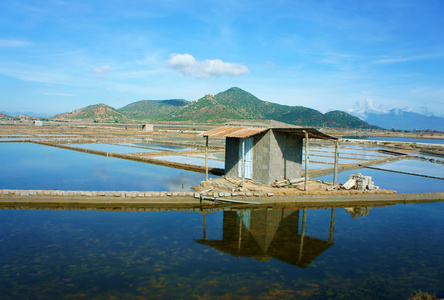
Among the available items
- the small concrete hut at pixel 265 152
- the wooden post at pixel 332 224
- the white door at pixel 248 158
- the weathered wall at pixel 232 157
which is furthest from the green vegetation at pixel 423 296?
the weathered wall at pixel 232 157

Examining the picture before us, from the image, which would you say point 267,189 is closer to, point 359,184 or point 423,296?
point 359,184

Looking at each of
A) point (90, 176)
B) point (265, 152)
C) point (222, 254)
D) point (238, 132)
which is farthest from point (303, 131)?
point (90, 176)

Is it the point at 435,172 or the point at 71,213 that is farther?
the point at 435,172

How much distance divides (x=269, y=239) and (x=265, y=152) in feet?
18.7

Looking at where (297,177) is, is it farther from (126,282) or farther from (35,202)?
(35,202)

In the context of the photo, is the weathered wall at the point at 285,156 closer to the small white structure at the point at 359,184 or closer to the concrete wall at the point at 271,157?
the concrete wall at the point at 271,157

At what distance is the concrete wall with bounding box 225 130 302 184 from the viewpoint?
14213mm

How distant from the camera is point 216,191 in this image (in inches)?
537

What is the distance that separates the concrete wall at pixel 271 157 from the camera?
14.2 metres

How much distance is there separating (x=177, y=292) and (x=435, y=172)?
2422 centimetres

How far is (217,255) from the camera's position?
816 cm

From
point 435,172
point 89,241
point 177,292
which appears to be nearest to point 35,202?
point 89,241

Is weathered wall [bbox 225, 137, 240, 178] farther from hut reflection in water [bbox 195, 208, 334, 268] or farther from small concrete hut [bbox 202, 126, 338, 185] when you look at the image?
hut reflection in water [bbox 195, 208, 334, 268]

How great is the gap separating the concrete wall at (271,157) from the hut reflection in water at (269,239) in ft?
9.71
